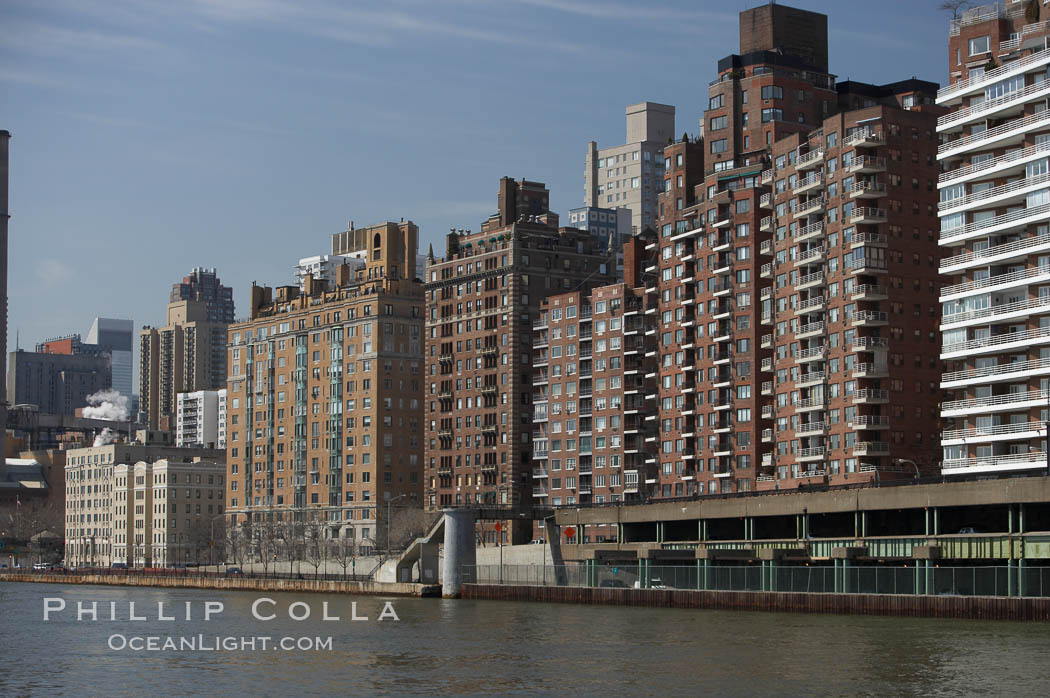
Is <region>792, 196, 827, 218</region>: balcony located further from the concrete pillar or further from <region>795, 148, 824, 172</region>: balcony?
the concrete pillar

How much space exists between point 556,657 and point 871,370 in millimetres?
74499

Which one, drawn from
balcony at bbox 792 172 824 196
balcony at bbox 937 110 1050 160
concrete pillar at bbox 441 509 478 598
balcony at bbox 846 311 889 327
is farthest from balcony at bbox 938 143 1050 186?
concrete pillar at bbox 441 509 478 598

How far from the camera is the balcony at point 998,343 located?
13525 cm

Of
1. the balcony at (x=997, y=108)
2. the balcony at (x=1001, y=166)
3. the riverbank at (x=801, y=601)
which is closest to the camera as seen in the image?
the riverbank at (x=801, y=601)

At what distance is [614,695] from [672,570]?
6632cm

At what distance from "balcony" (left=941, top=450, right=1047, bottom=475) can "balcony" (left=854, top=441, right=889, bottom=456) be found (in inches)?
554

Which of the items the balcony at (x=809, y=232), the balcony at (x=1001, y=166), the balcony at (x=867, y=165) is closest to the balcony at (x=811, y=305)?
the balcony at (x=809, y=232)

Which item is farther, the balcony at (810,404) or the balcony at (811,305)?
the balcony at (811,305)

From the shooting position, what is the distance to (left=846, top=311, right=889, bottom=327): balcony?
16075 cm

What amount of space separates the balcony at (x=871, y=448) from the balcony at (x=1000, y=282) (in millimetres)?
19460

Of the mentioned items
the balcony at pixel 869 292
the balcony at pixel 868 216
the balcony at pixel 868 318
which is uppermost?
the balcony at pixel 868 216

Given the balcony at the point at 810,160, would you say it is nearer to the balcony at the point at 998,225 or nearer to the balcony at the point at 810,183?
the balcony at the point at 810,183

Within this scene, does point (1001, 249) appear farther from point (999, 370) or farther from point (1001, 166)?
point (999, 370)

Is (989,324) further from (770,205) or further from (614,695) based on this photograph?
(614,695)
